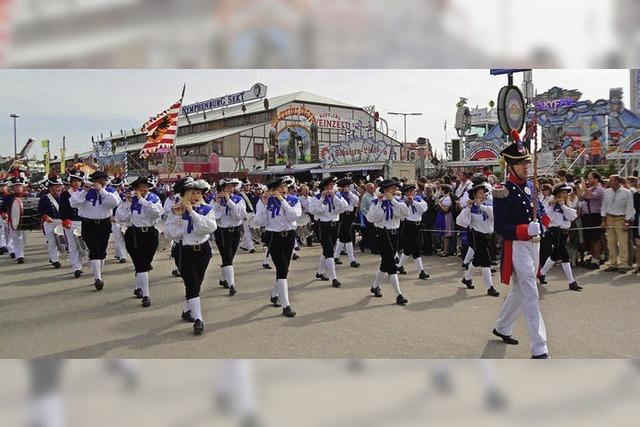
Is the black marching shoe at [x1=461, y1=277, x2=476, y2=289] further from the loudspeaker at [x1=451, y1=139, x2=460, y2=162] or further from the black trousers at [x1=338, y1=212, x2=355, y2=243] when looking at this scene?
the loudspeaker at [x1=451, y1=139, x2=460, y2=162]

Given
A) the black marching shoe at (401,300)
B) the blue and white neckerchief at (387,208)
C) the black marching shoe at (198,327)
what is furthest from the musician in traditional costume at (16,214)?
the black marching shoe at (401,300)

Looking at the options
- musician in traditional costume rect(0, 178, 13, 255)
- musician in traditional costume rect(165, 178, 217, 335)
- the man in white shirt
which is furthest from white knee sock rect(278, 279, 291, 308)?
musician in traditional costume rect(0, 178, 13, 255)

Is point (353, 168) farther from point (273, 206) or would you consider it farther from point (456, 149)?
point (273, 206)

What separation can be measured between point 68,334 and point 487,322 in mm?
5251

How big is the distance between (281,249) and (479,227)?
3.42 m

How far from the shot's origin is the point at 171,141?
1139 cm

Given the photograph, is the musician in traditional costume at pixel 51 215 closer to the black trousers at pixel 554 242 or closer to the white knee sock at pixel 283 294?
the white knee sock at pixel 283 294

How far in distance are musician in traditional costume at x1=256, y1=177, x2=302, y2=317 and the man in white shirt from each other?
6460mm

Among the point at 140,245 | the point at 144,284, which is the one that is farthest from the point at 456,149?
the point at 144,284

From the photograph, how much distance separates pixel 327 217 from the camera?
397 inches

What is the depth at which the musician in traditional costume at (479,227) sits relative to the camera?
329 inches
